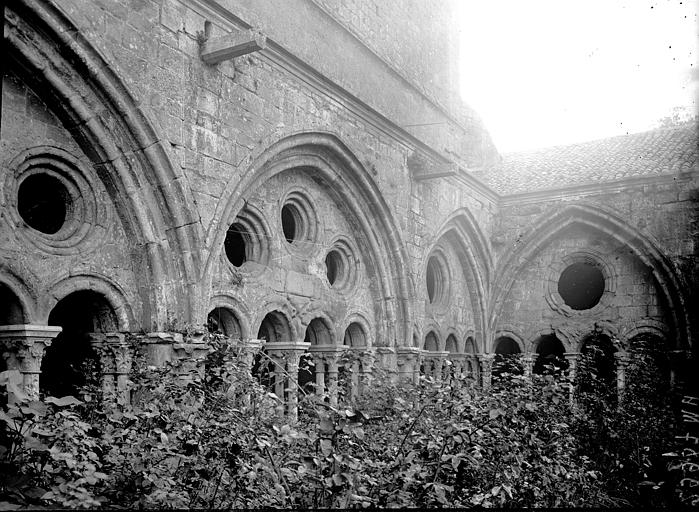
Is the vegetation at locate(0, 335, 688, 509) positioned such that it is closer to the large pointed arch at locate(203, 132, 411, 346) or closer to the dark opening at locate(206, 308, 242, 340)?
the dark opening at locate(206, 308, 242, 340)

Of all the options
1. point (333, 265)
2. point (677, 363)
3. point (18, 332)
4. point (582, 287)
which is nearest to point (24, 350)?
point (18, 332)

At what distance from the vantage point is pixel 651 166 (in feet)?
41.4

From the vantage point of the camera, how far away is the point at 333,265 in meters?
9.50

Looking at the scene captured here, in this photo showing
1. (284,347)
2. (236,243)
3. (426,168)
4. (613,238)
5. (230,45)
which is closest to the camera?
(230,45)

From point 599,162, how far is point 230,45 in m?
9.81

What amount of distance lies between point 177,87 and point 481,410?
3.91 metres

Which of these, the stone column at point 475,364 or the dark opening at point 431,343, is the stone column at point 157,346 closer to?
the dark opening at point 431,343

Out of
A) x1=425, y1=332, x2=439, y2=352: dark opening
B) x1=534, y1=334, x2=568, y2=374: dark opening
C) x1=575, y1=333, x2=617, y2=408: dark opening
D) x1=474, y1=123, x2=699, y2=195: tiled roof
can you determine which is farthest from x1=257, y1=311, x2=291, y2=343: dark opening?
x1=474, y1=123, x2=699, y2=195: tiled roof

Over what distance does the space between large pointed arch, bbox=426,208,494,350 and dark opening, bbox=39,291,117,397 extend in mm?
6775

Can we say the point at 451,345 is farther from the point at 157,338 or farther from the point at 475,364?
the point at 157,338

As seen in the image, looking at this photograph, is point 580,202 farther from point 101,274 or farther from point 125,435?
point 125,435

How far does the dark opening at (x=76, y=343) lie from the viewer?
5.66 m

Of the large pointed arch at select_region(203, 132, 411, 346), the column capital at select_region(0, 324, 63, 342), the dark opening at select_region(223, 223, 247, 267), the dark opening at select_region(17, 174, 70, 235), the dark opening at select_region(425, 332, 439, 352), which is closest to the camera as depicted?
the column capital at select_region(0, 324, 63, 342)

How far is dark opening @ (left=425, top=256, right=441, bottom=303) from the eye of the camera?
1203 centimetres
